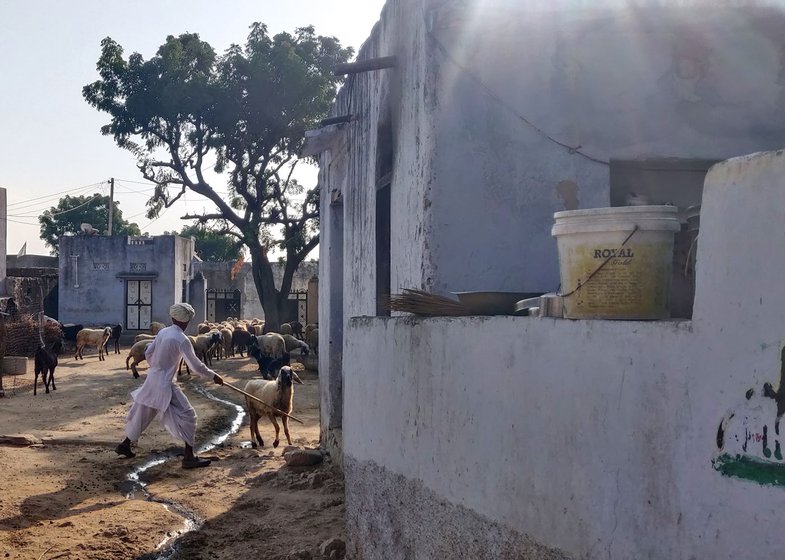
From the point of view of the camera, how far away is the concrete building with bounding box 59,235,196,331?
30375 millimetres

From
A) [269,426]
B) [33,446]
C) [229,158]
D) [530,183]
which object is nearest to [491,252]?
[530,183]

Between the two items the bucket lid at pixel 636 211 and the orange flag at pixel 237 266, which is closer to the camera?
the bucket lid at pixel 636 211

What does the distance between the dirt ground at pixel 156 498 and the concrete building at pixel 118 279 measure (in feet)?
61.7

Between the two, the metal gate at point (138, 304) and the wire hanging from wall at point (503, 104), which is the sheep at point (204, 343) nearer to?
the metal gate at point (138, 304)

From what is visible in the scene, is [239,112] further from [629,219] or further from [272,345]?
[629,219]

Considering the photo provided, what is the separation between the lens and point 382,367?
15.5 feet

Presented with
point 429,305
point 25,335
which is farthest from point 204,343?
point 429,305

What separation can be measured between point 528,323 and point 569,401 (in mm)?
402

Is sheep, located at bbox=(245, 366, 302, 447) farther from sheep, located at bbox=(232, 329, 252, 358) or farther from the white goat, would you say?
sheep, located at bbox=(232, 329, 252, 358)

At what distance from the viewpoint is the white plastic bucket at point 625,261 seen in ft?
10.4

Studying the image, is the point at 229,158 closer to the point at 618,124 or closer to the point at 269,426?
the point at 269,426

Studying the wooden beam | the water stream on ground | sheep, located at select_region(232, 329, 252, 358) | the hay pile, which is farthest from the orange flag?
the wooden beam

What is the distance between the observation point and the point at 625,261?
126 inches

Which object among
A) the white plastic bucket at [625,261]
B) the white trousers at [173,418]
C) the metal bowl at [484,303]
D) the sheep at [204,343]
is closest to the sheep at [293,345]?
the sheep at [204,343]
